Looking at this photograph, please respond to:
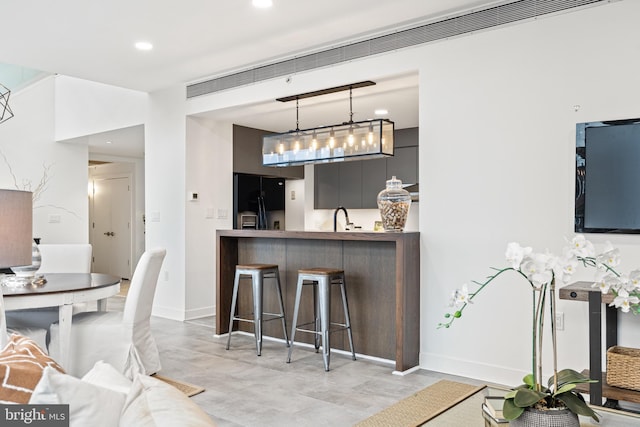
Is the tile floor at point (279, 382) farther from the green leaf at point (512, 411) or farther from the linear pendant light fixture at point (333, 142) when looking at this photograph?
the linear pendant light fixture at point (333, 142)

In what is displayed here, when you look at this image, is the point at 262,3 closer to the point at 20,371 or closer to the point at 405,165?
the point at 20,371

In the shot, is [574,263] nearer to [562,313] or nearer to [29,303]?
[562,313]

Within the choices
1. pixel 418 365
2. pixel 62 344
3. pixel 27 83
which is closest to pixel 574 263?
pixel 418 365

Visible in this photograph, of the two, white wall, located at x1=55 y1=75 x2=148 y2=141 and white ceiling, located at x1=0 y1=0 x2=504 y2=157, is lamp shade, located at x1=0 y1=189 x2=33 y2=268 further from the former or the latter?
A: white wall, located at x1=55 y1=75 x2=148 y2=141

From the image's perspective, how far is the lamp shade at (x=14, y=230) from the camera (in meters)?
1.80

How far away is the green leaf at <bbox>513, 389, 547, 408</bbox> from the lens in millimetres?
1402

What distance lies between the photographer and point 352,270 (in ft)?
14.1

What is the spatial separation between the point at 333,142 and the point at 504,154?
64.6 inches

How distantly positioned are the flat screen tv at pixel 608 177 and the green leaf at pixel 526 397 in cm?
205

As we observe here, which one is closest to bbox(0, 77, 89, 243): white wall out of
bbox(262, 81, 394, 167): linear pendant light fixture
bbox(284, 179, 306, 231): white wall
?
bbox(284, 179, 306, 231): white wall

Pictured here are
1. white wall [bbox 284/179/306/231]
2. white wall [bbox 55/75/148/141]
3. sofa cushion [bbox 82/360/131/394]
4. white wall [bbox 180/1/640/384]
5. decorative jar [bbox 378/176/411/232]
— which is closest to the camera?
sofa cushion [bbox 82/360/131/394]

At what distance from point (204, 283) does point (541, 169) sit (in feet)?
13.2

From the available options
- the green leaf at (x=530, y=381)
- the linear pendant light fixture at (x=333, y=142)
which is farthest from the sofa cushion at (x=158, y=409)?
the linear pendant light fixture at (x=333, y=142)

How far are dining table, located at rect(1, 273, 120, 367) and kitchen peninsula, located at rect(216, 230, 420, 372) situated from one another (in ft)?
5.01
